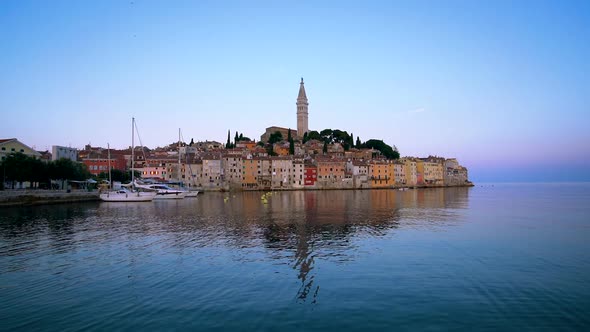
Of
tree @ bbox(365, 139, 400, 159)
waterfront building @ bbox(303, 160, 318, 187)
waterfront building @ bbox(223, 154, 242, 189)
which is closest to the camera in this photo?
waterfront building @ bbox(223, 154, 242, 189)

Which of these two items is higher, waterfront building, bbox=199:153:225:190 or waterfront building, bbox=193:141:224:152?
waterfront building, bbox=193:141:224:152

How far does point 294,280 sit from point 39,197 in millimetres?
41223

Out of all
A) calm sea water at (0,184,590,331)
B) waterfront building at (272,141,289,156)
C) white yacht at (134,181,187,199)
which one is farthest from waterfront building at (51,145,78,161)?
calm sea water at (0,184,590,331)

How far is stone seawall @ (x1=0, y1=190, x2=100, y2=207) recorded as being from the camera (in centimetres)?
3978

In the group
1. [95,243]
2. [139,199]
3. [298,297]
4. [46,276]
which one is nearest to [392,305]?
[298,297]

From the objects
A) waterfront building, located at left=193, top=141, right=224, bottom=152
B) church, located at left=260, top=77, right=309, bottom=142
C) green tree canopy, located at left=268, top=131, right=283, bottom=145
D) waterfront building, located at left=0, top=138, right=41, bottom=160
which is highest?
church, located at left=260, top=77, right=309, bottom=142

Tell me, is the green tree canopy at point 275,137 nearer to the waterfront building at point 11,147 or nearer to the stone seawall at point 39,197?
the waterfront building at point 11,147

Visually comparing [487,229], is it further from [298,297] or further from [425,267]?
[298,297]

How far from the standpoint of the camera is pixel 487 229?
2322 centimetres

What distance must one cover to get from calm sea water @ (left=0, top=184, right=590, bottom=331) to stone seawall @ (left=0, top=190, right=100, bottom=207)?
73.1 ft

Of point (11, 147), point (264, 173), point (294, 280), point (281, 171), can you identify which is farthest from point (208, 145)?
point (294, 280)

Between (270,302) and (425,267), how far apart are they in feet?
20.4

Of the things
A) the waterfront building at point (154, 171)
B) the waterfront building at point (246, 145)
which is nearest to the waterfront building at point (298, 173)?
the waterfront building at point (246, 145)

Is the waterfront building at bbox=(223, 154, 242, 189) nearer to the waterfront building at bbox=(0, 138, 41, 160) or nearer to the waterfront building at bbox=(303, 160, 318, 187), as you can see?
the waterfront building at bbox=(303, 160, 318, 187)
